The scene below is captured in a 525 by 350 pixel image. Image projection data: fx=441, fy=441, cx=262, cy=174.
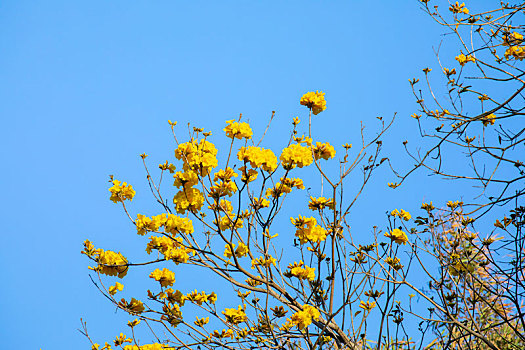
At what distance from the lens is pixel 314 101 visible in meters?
2.70

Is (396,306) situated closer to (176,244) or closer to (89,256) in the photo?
(176,244)

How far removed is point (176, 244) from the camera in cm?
261

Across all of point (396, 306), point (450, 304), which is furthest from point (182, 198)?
point (450, 304)

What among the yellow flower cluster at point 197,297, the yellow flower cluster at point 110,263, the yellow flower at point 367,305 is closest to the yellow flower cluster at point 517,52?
the yellow flower at point 367,305

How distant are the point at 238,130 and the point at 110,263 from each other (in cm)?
114

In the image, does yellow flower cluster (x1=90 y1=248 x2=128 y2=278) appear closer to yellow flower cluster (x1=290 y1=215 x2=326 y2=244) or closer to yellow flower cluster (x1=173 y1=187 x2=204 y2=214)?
yellow flower cluster (x1=173 y1=187 x2=204 y2=214)

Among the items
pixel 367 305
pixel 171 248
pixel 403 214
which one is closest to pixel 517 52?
pixel 403 214

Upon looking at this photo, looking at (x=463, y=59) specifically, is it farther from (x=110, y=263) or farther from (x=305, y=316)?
(x=110, y=263)

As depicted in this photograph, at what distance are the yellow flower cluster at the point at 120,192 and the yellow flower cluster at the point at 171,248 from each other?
42 cm

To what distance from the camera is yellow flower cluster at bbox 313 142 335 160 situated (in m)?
2.63

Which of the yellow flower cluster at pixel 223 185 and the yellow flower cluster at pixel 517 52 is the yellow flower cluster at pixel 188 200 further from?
the yellow flower cluster at pixel 517 52

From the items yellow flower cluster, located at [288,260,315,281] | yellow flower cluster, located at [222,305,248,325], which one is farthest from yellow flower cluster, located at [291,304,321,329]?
yellow flower cluster, located at [222,305,248,325]

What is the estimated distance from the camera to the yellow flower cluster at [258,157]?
94.9 inches

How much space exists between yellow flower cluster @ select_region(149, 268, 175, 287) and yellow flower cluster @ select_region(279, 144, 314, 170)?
1.00 m
